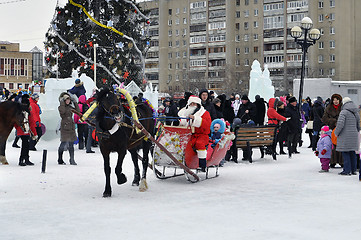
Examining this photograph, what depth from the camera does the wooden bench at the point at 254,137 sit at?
47.6ft

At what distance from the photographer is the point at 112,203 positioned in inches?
324

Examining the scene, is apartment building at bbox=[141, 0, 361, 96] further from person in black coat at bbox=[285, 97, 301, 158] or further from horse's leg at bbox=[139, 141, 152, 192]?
horse's leg at bbox=[139, 141, 152, 192]

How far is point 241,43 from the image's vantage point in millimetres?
87562

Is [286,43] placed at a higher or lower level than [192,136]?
higher

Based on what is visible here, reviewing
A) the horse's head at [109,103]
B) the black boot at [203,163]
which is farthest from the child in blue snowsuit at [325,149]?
the horse's head at [109,103]

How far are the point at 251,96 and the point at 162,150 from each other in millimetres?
30738

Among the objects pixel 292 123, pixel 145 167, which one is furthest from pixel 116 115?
pixel 292 123

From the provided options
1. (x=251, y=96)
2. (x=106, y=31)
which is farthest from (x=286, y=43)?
(x=106, y=31)

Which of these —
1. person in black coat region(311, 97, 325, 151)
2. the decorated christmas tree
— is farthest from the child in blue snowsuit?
the decorated christmas tree

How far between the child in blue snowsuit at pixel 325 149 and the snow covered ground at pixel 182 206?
1.27ft

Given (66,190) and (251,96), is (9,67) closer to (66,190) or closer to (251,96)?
(251,96)

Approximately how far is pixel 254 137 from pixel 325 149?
275cm

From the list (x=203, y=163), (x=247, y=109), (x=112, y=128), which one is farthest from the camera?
(x=247, y=109)

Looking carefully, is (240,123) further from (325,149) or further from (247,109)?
(325,149)
